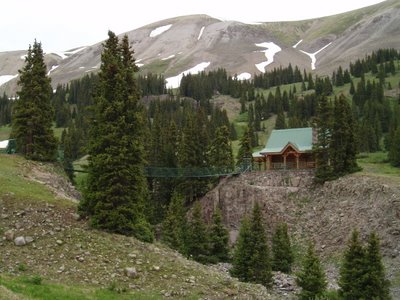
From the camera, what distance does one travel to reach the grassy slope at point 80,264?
2217 cm

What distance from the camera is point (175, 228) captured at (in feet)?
183

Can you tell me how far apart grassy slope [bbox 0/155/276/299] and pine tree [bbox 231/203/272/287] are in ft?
44.8

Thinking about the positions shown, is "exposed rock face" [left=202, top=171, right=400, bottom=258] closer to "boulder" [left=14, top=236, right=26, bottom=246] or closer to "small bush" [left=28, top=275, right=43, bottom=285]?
"boulder" [left=14, top=236, right=26, bottom=246]

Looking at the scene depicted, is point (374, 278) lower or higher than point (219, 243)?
higher

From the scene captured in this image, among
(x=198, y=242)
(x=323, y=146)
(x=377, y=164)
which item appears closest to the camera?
(x=198, y=242)

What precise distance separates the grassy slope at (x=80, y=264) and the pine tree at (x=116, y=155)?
1256mm

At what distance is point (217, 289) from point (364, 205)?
105 feet

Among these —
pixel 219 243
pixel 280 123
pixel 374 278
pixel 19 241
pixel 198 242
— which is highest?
pixel 280 123

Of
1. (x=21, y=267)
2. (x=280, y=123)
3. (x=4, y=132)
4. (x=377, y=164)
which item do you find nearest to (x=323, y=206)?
(x=377, y=164)

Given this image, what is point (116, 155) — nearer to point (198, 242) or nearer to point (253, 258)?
point (253, 258)

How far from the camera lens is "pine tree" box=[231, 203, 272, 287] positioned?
4147 cm

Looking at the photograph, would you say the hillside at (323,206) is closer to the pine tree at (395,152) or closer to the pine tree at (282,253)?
the pine tree at (282,253)

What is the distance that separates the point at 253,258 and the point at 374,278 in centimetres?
1104

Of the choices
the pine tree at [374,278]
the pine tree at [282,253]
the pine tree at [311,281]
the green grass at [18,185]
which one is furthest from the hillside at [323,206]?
the green grass at [18,185]
